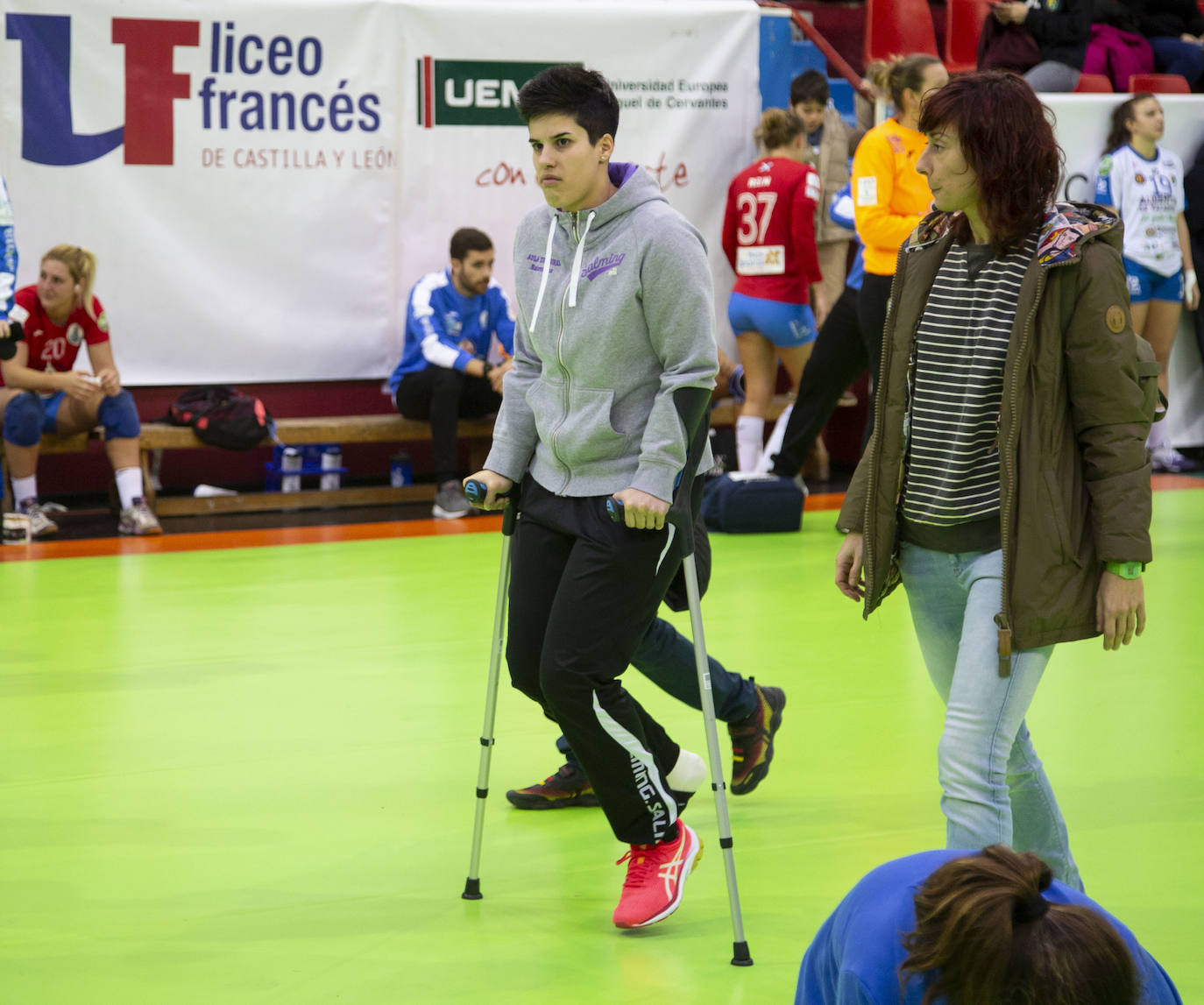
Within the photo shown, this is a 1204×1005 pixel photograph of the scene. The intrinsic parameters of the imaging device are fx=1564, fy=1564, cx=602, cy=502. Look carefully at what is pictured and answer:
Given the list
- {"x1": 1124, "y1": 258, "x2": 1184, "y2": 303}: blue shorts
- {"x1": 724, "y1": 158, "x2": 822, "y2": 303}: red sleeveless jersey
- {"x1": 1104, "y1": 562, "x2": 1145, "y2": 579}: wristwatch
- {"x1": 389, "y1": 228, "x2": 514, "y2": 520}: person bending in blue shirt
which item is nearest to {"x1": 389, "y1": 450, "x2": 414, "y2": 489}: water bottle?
{"x1": 389, "y1": 228, "x2": 514, "y2": 520}: person bending in blue shirt

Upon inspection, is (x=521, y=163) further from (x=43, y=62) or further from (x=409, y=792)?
(x=409, y=792)

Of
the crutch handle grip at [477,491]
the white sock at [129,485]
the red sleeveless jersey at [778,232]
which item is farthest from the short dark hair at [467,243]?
the crutch handle grip at [477,491]

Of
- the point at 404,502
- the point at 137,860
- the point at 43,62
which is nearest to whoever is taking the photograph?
the point at 137,860

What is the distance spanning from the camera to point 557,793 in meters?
4.03

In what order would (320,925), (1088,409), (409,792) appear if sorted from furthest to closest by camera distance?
(409,792) < (320,925) < (1088,409)

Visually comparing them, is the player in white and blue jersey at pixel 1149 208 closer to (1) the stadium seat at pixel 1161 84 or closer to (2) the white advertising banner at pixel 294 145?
(1) the stadium seat at pixel 1161 84

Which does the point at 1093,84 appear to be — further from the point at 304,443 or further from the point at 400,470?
the point at 304,443

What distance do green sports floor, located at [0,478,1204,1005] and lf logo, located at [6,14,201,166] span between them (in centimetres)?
314

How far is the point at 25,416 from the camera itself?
8.05 m

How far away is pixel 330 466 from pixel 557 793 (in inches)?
218

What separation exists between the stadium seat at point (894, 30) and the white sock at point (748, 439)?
3.66 m

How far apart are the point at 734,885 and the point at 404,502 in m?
6.46

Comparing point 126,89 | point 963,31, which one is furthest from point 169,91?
point 963,31

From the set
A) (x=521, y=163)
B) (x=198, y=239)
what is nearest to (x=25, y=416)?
(x=198, y=239)
